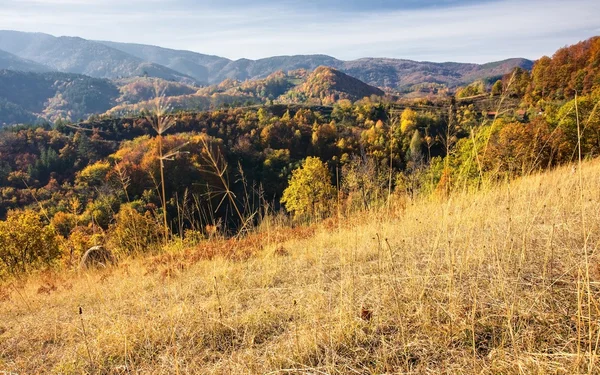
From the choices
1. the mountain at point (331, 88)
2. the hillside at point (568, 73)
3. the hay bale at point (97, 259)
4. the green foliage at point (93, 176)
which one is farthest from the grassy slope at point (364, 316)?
the mountain at point (331, 88)

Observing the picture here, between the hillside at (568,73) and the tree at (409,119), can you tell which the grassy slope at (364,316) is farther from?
the tree at (409,119)

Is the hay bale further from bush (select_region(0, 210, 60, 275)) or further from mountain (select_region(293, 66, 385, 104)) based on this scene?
mountain (select_region(293, 66, 385, 104))

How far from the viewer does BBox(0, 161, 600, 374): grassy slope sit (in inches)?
71.7

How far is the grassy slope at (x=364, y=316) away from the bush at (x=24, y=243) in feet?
51.1

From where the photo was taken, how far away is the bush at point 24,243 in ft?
50.5

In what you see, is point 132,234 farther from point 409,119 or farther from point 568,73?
point 568,73

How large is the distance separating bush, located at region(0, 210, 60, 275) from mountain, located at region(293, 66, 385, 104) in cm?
14698

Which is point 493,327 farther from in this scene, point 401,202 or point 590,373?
point 401,202

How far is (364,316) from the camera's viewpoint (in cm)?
225

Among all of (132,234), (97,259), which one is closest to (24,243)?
(132,234)

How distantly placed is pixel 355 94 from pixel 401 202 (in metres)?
168

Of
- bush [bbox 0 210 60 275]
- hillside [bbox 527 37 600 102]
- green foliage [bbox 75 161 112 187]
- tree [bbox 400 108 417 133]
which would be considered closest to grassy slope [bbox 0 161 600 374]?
bush [bbox 0 210 60 275]

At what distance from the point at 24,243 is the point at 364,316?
19930 millimetres

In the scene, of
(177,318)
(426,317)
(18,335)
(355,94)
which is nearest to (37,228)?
(18,335)
